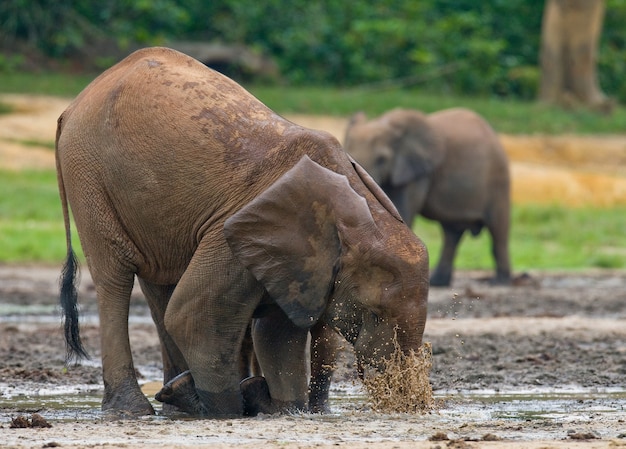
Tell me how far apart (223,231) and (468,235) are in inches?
628

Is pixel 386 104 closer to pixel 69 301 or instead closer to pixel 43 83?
pixel 43 83

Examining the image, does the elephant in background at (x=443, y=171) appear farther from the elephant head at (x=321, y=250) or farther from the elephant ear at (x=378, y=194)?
the elephant head at (x=321, y=250)

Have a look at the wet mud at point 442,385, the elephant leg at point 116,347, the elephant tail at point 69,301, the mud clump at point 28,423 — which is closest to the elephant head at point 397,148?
the wet mud at point 442,385

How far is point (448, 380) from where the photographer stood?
895cm

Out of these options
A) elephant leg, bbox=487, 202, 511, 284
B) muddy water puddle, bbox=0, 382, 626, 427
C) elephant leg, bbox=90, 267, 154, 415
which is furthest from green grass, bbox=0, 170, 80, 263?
elephant leg, bbox=90, 267, 154, 415

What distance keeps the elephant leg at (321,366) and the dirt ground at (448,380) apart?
11 cm

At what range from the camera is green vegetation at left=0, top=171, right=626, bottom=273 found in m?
18.1

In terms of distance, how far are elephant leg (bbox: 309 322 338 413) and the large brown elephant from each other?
9cm

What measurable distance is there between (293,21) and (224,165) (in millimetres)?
23983

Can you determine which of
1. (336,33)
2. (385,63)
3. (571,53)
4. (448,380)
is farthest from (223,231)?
(385,63)

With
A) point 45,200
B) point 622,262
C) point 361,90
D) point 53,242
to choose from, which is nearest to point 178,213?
point 53,242

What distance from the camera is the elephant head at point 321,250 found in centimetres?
685

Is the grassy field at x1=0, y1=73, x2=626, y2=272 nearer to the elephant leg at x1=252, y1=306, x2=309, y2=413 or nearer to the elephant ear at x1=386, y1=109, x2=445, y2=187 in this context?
the elephant ear at x1=386, y1=109, x2=445, y2=187

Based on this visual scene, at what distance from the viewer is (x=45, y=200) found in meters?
20.6
